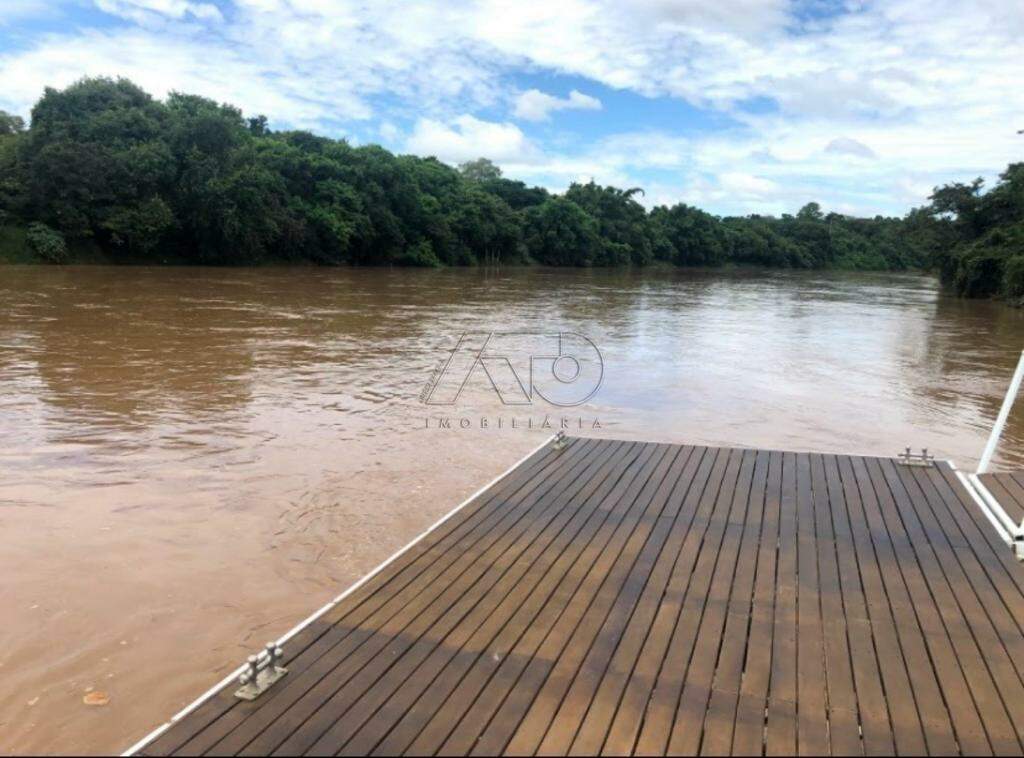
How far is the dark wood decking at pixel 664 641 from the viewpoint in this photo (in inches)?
86.4

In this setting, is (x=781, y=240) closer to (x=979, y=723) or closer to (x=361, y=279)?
(x=361, y=279)

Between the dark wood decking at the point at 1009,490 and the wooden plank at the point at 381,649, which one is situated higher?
the dark wood decking at the point at 1009,490

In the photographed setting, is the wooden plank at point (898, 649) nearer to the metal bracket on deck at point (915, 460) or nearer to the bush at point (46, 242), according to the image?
the metal bracket on deck at point (915, 460)

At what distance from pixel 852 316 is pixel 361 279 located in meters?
18.7

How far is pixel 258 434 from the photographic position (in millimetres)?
7141

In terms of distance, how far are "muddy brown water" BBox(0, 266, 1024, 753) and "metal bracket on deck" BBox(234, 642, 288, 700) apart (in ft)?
2.94

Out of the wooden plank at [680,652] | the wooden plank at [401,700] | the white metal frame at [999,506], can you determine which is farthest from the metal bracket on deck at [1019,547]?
the wooden plank at [401,700]

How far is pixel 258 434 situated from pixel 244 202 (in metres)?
26.6

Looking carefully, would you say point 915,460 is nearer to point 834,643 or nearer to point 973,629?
point 973,629

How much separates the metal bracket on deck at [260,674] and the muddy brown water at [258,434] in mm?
895

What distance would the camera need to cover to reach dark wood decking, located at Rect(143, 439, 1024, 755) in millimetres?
2193

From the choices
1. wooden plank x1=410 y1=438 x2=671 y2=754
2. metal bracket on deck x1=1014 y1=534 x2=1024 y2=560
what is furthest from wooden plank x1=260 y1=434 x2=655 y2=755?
metal bracket on deck x1=1014 y1=534 x2=1024 y2=560

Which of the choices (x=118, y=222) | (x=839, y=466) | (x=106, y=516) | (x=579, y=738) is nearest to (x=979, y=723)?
(x=579, y=738)

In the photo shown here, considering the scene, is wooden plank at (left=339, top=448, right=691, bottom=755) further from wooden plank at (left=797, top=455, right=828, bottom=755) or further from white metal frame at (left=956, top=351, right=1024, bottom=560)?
white metal frame at (left=956, top=351, right=1024, bottom=560)
